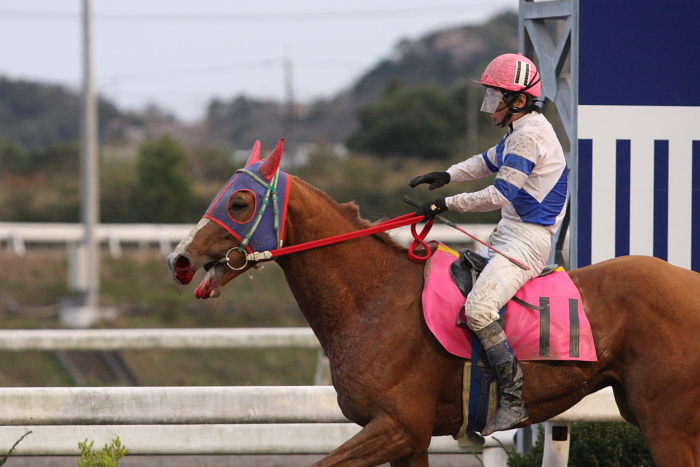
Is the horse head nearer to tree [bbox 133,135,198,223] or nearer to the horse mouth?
the horse mouth

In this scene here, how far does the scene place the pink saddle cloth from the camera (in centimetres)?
443

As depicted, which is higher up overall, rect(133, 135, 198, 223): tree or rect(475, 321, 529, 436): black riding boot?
rect(133, 135, 198, 223): tree

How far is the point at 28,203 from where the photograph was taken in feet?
96.5

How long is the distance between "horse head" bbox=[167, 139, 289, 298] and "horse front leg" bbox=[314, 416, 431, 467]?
3.15ft

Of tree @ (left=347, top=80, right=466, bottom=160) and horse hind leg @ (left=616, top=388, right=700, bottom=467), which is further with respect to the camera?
tree @ (left=347, top=80, right=466, bottom=160)

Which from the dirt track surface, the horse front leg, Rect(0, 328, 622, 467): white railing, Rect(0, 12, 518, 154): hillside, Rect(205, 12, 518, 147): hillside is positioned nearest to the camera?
the horse front leg

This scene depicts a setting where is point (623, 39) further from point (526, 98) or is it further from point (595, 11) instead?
point (526, 98)

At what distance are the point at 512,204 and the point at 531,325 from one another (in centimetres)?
63

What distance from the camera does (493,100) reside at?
15.3ft

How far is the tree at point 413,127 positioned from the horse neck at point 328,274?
38.4m

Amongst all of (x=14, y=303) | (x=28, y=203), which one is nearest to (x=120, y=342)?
(x=14, y=303)

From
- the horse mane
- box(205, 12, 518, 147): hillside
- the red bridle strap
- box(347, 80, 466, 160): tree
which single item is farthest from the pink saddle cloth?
box(205, 12, 518, 147): hillside

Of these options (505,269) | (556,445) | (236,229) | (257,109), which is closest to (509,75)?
(505,269)

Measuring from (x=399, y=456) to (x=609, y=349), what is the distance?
1.18m
